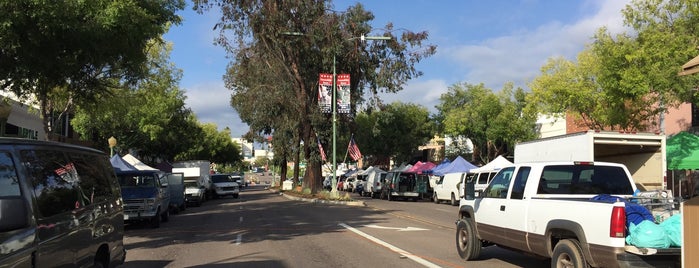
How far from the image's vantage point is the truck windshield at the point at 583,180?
335 inches

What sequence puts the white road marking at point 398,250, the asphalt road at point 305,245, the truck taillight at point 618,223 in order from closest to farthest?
the truck taillight at point 618,223 < the white road marking at point 398,250 < the asphalt road at point 305,245

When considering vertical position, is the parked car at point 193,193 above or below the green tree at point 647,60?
below

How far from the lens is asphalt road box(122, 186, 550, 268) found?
10.5 metres

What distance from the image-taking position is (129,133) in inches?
1658

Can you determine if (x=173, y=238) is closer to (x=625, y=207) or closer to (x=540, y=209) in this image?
(x=540, y=209)

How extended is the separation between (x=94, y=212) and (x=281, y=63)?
2962 cm

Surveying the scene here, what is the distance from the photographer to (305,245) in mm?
13000

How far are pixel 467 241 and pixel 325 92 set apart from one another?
21554 millimetres

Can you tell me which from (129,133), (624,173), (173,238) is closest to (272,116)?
(129,133)

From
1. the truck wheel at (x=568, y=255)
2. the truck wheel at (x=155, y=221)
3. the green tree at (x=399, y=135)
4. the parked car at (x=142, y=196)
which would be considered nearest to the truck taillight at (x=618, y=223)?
the truck wheel at (x=568, y=255)

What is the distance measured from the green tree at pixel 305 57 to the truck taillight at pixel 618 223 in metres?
25.1

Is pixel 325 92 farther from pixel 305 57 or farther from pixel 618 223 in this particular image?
pixel 618 223

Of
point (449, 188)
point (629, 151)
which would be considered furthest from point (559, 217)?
point (449, 188)

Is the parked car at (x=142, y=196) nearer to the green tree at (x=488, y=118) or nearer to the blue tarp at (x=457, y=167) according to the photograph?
the blue tarp at (x=457, y=167)
